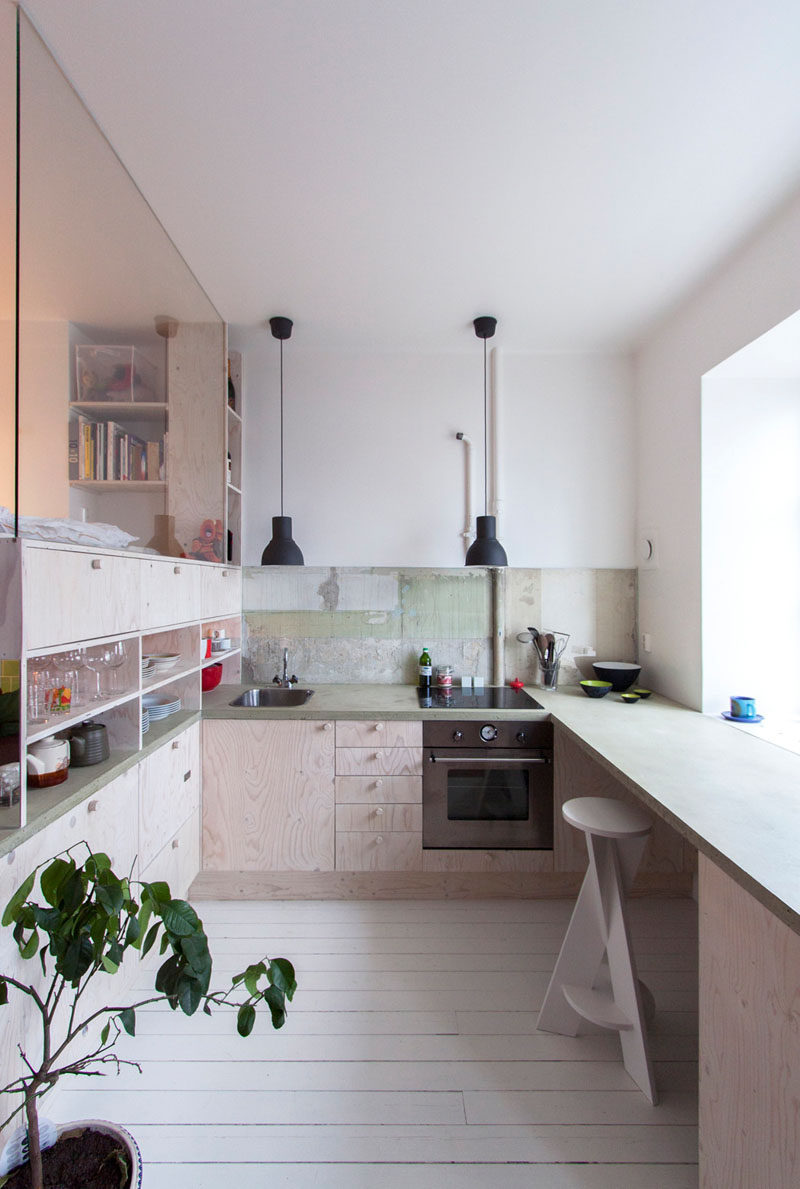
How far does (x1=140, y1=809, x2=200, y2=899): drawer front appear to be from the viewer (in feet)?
6.63

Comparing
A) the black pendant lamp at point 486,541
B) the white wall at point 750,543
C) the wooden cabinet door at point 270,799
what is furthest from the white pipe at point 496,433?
the wooden cabinet door at point 270,799

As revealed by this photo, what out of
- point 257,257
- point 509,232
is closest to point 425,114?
point 509,232

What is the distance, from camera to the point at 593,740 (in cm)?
194

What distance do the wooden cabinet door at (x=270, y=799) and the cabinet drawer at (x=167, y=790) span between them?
11cm

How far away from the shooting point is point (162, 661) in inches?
90.5

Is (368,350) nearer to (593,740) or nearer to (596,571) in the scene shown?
(596,571)

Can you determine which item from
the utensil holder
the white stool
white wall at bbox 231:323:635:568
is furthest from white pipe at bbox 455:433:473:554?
the white stool

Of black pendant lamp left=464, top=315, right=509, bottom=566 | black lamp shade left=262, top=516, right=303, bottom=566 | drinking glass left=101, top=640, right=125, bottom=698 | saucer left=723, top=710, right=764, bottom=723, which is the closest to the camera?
drinking glass left=101, top=640, right=125, bottom=698

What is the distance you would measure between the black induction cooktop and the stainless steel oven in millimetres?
100

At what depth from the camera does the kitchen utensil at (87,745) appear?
1717 millimetres

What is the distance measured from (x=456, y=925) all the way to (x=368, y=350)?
281cm

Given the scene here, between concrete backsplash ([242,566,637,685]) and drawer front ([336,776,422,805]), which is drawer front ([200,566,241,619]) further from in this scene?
drawer front ([336,776,422,805])

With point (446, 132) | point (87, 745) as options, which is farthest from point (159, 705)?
point (446, 132)

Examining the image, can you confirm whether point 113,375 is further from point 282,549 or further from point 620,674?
point 620,674
